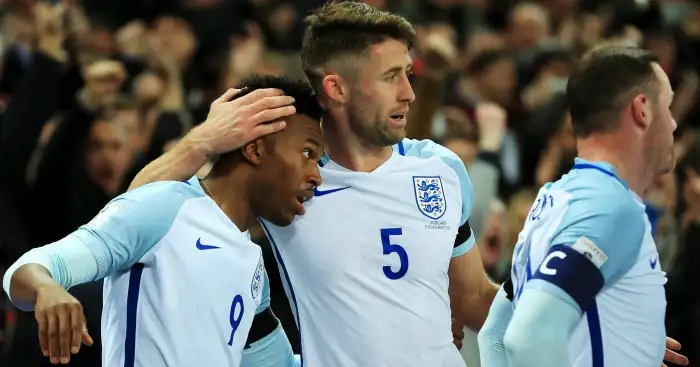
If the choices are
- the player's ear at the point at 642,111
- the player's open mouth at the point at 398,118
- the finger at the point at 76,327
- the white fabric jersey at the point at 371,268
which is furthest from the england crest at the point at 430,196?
the finger at the point at 76,327

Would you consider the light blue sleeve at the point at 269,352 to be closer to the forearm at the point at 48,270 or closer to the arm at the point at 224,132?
the arm at the point at 224,132

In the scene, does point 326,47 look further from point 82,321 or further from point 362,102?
point 82,321

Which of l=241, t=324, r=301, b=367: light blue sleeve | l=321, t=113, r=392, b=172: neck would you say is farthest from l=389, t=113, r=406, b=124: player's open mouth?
l=241, t=324, r=301, b=367: light blue sleeve

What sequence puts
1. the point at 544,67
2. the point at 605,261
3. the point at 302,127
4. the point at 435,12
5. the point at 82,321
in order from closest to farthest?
1. the point at 82,321
2. the point at 605,261
3. the point at 302,127
4. the point at 544,67
5. the point at 435,12

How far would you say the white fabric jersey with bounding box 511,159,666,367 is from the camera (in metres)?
3.16

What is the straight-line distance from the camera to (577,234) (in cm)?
319

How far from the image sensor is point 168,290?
342 centimetres

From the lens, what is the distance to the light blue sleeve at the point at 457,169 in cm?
409

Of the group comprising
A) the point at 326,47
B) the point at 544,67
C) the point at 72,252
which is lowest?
the point at 544,67

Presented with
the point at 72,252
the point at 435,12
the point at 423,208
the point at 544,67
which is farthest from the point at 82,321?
the point at 435,12

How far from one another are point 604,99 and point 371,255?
35.9 inches

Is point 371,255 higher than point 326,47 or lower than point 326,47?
lower

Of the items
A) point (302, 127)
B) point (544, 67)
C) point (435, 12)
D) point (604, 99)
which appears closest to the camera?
point (604, 99)

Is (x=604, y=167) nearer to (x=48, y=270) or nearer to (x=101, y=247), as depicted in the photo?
(x=101, y=247)
